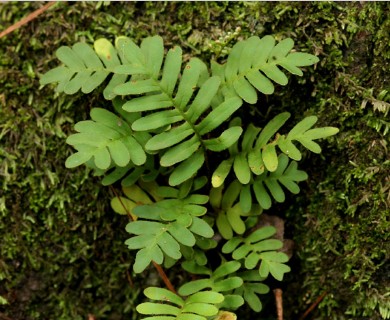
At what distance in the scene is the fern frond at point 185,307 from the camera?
8.09 ft

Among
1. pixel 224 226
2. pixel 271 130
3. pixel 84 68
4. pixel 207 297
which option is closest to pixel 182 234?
pixel 207 297

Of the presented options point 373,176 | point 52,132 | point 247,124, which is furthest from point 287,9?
point 52,132

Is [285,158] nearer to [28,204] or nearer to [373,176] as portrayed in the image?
[373,176]

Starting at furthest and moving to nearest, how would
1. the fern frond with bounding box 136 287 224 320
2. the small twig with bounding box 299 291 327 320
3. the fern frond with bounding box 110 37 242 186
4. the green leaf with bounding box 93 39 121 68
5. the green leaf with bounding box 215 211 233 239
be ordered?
the small twig with bounding box 299 291 327 320 < the green leaf with bounding box 215 211 233 239 < the green leaf with bounding box 93 39 121 68 < the fern frond with bounding box 110 37 242 186 < the fern frond with bounding box 136 287 224 320

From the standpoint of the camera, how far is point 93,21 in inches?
118

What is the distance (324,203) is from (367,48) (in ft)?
2.64

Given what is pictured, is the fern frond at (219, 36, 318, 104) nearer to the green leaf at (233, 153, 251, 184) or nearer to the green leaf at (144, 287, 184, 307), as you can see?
the green leaf at (233, 153, 251, 184)

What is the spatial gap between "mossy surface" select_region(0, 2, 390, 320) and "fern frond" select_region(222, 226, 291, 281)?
12.6 inches

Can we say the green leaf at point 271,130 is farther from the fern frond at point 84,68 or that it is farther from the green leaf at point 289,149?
the fern frond at point 84,68

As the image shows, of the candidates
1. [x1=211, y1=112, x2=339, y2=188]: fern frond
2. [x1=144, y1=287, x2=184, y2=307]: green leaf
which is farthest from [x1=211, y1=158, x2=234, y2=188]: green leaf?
[x1=144, y1=287, x2=184, y2=307]: green leaf

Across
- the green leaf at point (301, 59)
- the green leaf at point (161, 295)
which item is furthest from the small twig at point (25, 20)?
the green leaf at point (161, 295)

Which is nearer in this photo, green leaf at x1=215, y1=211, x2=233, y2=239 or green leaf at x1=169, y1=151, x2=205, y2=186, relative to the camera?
green leaf at x1=169, y1=151, x2=205, y2=186

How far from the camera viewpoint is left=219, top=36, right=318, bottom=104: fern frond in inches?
103

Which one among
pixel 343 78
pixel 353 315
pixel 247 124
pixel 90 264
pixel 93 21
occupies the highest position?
pixel 93 21
